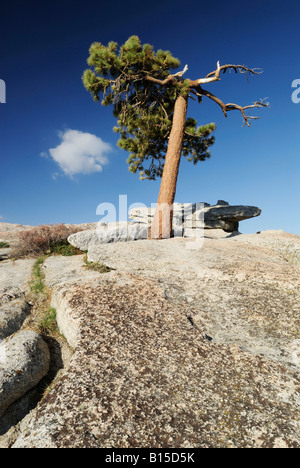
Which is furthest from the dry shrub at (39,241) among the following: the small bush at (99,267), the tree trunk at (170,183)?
the tree trunk at (170,183)

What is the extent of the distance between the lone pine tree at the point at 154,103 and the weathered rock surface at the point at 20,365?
10.8m

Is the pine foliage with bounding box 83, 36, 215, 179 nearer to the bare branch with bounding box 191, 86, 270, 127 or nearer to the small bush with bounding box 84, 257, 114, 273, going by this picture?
the bare branch with bounding box 191, 86, 270, 127

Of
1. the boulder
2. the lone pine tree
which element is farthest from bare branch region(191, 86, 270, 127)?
the boulder

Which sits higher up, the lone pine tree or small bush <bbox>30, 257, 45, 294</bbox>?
the lone pine tree

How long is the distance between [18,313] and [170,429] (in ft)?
14.1

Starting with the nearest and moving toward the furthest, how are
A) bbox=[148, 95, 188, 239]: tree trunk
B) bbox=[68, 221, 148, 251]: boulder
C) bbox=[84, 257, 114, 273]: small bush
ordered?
bbox=[84, 257, 114, 273]: small bush
bbox=[68, 221, 148, 251]: boulder
bbox=[148, 95, 188, 239]: tree trunk

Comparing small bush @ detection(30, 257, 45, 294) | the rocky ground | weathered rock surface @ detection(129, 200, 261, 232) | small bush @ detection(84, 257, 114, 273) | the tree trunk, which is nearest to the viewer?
the rocky ground

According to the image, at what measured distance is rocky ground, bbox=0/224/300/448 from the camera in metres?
2.33

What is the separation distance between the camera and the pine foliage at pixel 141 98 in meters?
14.2

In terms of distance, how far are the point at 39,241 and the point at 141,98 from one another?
38.4ft

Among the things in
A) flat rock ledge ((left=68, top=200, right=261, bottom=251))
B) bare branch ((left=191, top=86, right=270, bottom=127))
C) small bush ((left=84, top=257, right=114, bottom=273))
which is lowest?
small bush ((left=84, top=257, right=114, bottom=273))

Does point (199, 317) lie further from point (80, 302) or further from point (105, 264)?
point (105, 264)

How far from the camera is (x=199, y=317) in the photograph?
4707 millimetres
